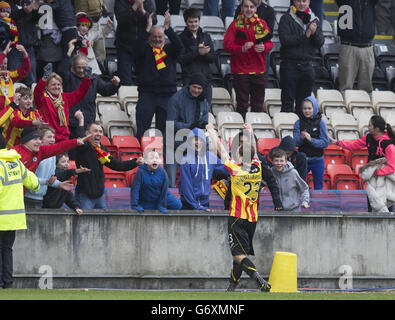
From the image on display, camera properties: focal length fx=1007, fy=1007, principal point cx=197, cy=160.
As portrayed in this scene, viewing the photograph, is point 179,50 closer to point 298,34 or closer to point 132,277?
point 298,34

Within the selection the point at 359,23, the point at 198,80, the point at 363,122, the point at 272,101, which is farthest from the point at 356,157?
the point at 198,80

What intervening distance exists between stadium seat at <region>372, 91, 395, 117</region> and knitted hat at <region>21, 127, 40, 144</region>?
863 cm

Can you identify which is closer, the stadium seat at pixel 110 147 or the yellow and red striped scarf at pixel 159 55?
the stadium seat at pixel 110 147

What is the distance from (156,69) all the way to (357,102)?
5113mm

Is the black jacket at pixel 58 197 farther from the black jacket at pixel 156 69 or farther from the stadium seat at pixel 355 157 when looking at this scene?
the stadium seat at pixel 355 157

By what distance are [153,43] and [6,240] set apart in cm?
576

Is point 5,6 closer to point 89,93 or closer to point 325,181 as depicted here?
point 89,93

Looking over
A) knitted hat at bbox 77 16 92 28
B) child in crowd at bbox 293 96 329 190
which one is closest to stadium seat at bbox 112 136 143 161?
knitted hat at bbox 77 16 92 28

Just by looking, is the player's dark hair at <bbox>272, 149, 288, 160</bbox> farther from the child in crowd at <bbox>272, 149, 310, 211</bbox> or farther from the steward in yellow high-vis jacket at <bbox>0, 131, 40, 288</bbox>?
the steward in yellow high-vis jacket at <bbox>0, 131, 40, 288</bbox>

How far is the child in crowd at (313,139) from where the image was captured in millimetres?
16531

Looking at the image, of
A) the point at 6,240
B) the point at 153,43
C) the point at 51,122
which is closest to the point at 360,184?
the point at 153,43

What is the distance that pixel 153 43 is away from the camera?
17219mm

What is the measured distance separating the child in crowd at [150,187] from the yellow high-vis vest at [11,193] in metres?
1.86

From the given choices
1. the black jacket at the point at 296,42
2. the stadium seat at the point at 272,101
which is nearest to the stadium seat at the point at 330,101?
the stadium seat at the point at 272,101
